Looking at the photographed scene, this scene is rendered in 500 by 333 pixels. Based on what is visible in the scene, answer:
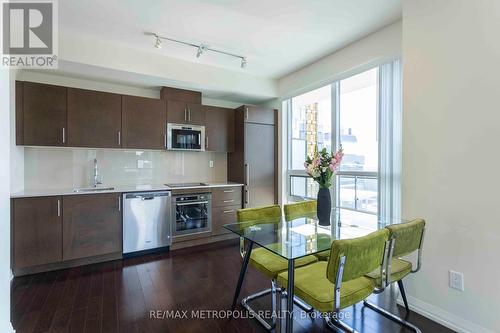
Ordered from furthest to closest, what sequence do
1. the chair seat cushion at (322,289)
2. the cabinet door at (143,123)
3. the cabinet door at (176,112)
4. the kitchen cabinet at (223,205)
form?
the kitchen cabinet at (223,205)
the cabinet door at (176,112)
the cabinet door at (143,123)
the chair seat cushion at (322,289)

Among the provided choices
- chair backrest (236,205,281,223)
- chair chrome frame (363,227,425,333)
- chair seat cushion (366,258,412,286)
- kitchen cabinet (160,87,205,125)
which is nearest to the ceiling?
kitchen cabinet (160,87,205,125)

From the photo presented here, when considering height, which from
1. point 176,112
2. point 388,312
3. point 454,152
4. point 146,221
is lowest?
point 388,312

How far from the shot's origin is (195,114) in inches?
157

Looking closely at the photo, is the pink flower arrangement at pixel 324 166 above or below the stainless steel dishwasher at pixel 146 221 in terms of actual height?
above

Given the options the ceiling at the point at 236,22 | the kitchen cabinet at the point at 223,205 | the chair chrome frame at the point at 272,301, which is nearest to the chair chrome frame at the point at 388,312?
the chair chrome frame at the point at 272,301

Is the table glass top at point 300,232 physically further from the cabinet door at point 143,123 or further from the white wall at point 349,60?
the cabinet door at point 143,123

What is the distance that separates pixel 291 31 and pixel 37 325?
365 centimetres

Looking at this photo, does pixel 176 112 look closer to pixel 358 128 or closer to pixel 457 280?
pixel 358 128

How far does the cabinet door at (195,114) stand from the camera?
12.9ft

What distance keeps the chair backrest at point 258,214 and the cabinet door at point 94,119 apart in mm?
2272

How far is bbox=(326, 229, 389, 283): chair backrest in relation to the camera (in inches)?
50.3

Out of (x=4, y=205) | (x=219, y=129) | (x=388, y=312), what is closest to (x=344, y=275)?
(x=388, y=312)

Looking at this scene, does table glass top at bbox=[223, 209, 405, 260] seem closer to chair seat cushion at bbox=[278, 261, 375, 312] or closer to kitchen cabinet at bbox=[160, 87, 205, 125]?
chair seat cushion at bbox=[278, 261, 375, 312]

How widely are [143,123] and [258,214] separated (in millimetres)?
2371
